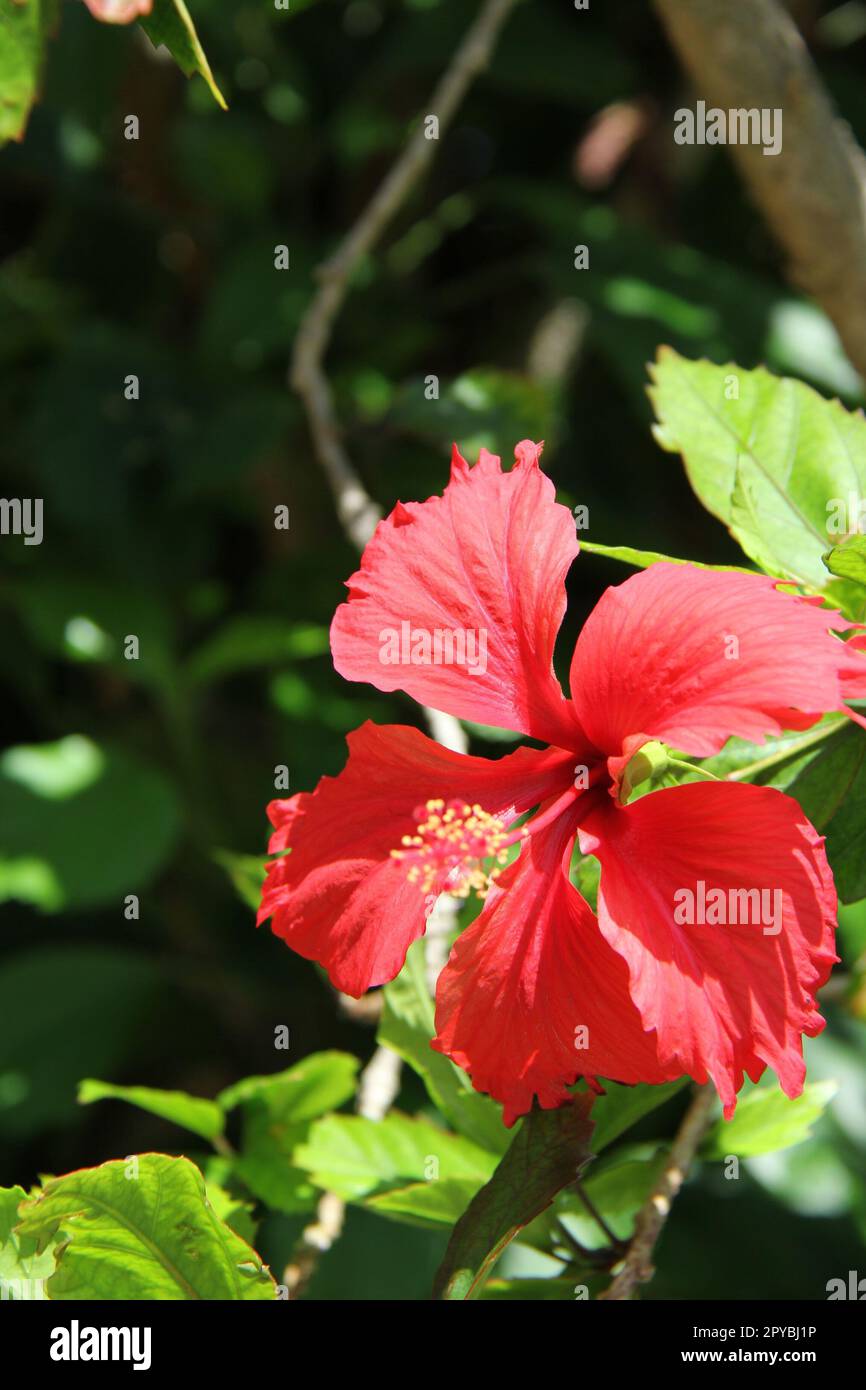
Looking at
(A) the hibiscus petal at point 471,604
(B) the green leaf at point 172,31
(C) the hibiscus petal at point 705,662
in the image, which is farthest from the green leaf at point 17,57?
(C) the hibiscus petal at point 705,662

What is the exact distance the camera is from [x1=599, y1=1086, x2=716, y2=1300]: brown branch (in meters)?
0.65

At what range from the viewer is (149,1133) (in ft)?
6.18

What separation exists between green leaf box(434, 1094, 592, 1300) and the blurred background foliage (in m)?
0.62

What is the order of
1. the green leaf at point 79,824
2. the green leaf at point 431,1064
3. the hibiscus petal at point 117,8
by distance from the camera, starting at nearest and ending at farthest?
the hibiscus petal at point 117,8
the green leaf at point 431,1064
the green leaf at point 79,824

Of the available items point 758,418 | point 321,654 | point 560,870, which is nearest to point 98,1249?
point 560,870

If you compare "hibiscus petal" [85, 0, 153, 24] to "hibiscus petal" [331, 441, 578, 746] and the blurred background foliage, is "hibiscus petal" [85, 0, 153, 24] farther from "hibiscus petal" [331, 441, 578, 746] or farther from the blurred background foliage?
the blurred background foliage

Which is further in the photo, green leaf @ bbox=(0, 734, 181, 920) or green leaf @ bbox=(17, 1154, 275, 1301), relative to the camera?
green leaf @ bbox=(0, 734, 181, 920)

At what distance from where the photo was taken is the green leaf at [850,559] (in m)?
0.60

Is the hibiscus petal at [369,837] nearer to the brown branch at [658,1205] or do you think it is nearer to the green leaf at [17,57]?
the brown branch at [658,1205]

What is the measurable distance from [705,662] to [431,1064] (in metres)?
0.30

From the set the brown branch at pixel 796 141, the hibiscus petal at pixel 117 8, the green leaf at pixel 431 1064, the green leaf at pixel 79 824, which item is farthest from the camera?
the green leaf at pixel 79 824

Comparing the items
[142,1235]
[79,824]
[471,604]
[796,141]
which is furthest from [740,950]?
[79,824]

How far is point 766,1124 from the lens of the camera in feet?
2.48

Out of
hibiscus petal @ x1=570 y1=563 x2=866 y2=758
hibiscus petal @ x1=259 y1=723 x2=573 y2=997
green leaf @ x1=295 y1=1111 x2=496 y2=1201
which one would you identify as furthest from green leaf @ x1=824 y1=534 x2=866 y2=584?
green leaf @ x1=295 y1=1111 x2=496 y2=1201
